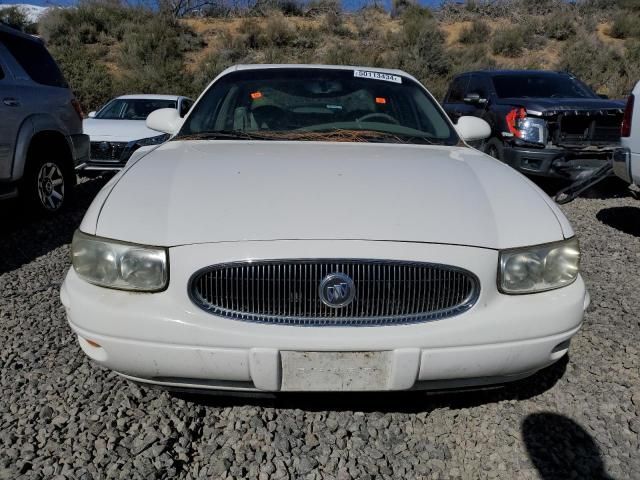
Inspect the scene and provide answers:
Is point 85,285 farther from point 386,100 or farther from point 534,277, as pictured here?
point 386,100

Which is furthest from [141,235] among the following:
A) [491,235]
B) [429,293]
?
[491,235]

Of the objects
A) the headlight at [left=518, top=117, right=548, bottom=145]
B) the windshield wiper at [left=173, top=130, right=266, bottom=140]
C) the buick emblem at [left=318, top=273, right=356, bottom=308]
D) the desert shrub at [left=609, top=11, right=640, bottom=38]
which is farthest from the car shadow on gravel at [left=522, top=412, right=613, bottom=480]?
the desert shrub at [left=609, top=11, right=640, bottom=38]

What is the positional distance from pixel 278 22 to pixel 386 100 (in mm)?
23587

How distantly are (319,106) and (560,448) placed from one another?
2355 mm

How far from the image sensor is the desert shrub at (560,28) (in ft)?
85.0

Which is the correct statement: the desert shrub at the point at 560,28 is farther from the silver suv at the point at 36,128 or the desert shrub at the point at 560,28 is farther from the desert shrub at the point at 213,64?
the silver suv at the point at 36,128

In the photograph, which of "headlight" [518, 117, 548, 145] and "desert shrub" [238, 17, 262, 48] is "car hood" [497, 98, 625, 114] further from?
"desert shrub" [238, 17, 262, 48]

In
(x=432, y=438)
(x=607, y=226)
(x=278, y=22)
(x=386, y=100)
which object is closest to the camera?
(x=432, y=438)

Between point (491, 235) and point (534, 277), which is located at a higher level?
point (491, 235)

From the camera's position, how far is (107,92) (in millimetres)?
19422

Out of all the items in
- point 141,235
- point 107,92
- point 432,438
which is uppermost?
point 141,235

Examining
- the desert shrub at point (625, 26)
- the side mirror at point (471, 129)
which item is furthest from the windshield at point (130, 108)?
the desert shrub at point (625, 26)

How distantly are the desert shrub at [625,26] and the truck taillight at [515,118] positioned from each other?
23.3 metres

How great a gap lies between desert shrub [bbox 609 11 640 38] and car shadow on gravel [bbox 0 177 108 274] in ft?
87.8
